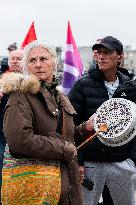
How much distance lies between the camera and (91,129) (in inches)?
147

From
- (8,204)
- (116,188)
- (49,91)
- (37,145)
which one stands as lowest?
(116,188)

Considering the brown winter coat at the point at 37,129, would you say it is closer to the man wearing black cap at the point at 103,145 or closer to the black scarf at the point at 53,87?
the black scarf at the point at 53,87

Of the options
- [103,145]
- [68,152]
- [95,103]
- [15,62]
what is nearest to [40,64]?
[68,152]

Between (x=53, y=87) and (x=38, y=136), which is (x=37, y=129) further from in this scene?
(x=53, y=87)

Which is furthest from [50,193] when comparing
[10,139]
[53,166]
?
[10,139]

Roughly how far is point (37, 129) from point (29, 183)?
12.6 inches

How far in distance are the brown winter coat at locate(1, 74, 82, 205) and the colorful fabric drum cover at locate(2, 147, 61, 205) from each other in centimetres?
7

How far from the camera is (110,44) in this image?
420 centimetres

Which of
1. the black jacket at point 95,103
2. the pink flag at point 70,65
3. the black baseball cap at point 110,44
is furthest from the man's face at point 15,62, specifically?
the pink flag at point 70,65

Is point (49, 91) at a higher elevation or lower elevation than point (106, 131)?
higher

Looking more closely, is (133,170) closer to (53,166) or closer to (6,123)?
(53,166)

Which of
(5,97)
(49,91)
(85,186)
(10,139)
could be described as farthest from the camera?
(85,186)

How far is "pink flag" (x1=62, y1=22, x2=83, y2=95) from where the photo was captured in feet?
22.8

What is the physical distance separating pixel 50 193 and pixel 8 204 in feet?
0.84
